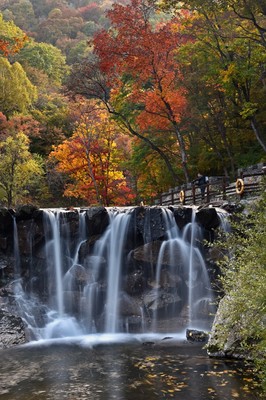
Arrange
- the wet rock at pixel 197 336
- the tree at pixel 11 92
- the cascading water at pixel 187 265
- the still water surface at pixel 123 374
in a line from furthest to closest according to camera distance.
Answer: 1. the tree at pixel 11 92
2. the cascading water at pixel 187 265
3. the wet rock at pixel 197 336
4. the still water surface at pixel 123 374

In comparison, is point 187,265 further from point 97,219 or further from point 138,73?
point 138,73

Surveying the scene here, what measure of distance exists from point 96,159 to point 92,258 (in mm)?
16530

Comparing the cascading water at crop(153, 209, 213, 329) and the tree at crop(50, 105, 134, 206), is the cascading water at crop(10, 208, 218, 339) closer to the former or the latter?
the cascading water at crop(153, 209, 213, 329)

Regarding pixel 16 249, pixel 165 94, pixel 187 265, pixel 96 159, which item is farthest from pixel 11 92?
pixel 187 265

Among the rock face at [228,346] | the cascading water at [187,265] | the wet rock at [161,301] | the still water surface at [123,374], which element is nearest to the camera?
the still water surface at [123,374]

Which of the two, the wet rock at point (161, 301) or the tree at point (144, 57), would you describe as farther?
the tree at point (144, 57)

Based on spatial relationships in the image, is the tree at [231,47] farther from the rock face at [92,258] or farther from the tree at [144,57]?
the rock face at [92,258]

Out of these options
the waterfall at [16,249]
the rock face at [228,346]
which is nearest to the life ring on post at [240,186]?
the rock face at [228,346]

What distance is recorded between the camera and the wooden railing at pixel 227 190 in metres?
20.7

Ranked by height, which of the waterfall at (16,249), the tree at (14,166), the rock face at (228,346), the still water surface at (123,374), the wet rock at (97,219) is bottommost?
the still water surface at (123,374)

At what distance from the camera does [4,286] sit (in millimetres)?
18016

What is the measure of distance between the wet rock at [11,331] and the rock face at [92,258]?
2.18 metres

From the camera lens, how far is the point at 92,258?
1891 centimetres

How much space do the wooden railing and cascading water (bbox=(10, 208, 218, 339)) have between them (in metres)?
3.66
